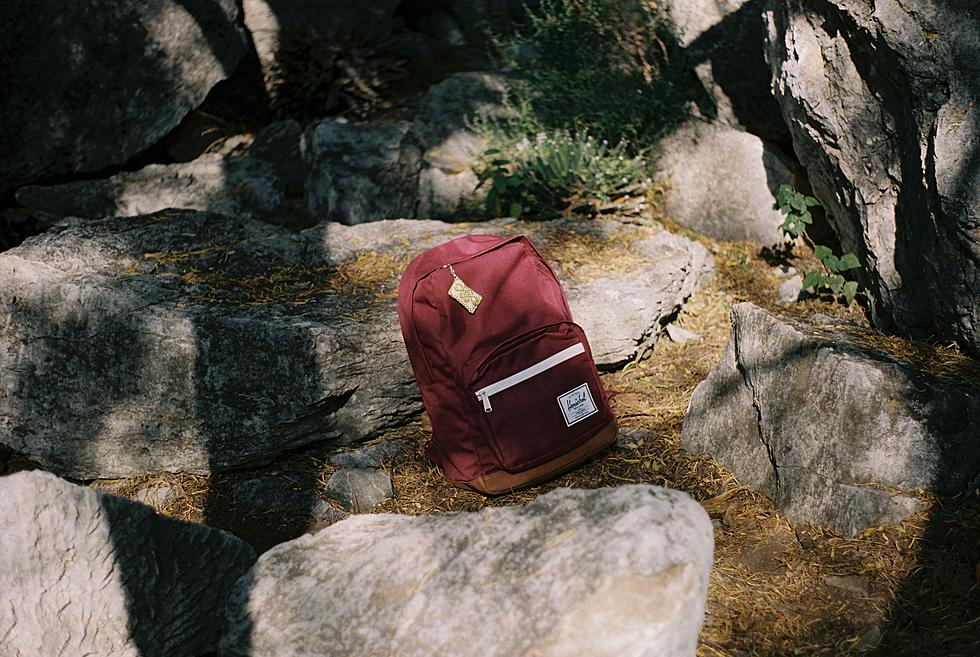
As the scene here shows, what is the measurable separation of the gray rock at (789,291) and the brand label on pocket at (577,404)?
5.22 ft

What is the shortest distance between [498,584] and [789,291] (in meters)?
3.12

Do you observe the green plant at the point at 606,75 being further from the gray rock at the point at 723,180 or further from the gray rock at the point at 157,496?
the gray rock at the point at 157,496

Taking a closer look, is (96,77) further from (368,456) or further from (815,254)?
(815,254)

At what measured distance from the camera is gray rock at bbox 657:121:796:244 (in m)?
5.41

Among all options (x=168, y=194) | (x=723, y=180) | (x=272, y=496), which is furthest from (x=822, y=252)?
(x=168, y=194)

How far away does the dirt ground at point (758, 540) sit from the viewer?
2877 millimetres

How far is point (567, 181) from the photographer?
5.67 m

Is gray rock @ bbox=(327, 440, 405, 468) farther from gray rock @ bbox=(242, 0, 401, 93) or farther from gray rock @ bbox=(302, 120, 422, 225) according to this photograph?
gray rock @ bbox=(242, 0, 401, 93)

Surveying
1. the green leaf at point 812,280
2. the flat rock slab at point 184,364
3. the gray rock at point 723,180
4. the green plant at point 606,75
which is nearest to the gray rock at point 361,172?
the green plant at point 606,75

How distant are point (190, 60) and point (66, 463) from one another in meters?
3.85

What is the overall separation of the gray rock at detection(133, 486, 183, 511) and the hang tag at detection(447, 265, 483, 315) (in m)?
1.61

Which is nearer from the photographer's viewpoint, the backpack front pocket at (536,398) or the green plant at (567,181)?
the backpack front pocket at (536,398)

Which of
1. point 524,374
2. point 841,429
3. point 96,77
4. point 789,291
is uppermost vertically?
point 96,77

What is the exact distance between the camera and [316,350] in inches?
159
